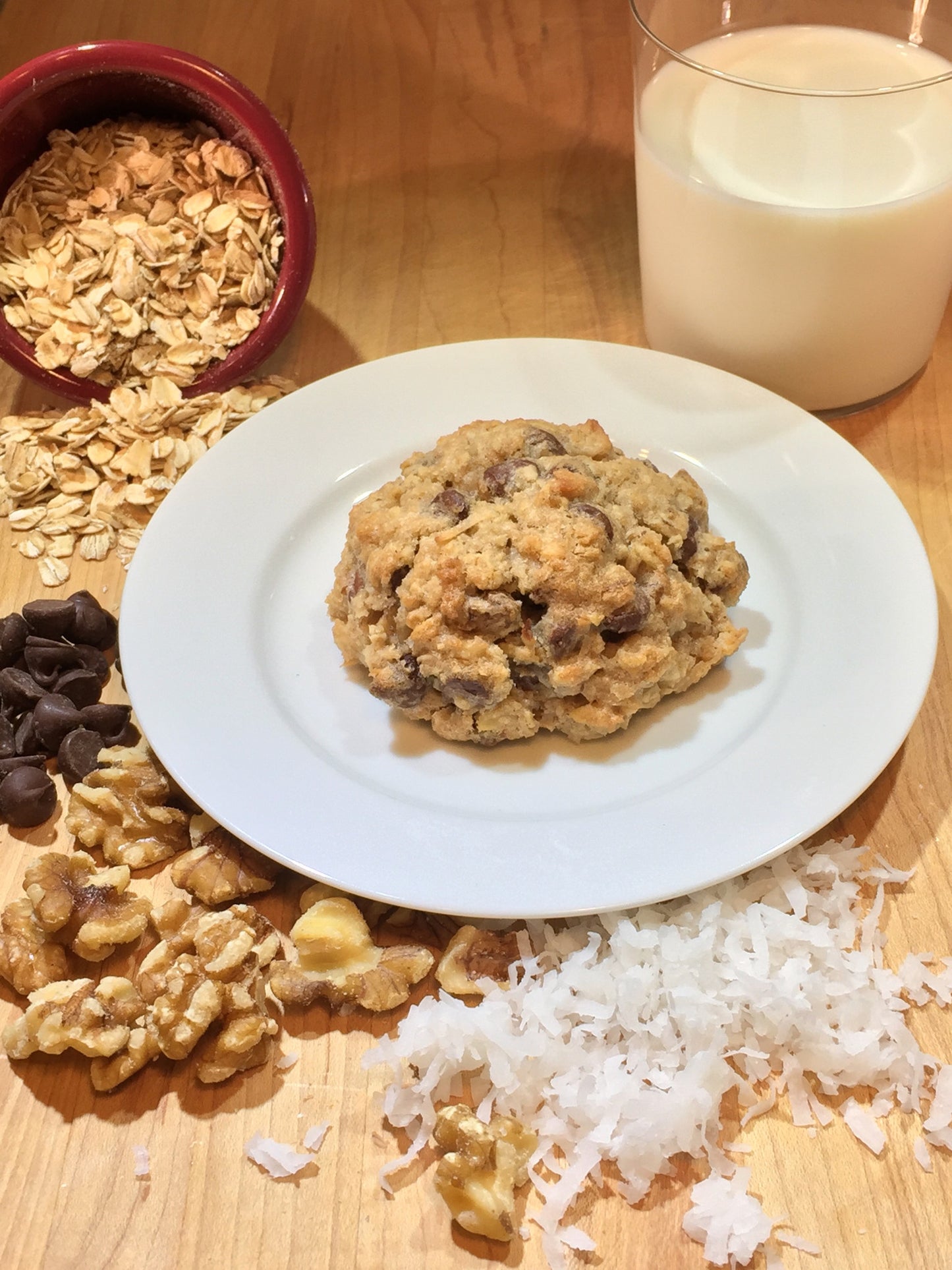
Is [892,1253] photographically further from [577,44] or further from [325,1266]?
[577,44]

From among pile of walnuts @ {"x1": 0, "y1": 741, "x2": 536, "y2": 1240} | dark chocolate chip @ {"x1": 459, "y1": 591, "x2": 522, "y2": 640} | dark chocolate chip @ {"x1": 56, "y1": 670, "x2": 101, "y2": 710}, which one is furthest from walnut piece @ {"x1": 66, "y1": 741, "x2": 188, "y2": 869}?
dark chocolate chip @ {"x1": 459, "y1": 591, "x2": 522, "y2": 640}

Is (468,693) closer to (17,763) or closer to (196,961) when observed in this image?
(196,961)

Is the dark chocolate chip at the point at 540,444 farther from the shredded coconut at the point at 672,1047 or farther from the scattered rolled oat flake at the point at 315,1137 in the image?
the scattered rolled oat flake at the point at 315,1137

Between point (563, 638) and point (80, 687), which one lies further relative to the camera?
point (80, 687)

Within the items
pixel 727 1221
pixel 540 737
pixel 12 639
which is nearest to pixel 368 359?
pixel 12 639

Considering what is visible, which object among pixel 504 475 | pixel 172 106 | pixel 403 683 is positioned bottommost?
pixel 403 683

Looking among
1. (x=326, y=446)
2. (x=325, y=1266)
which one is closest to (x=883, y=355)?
(x=326, y=446)

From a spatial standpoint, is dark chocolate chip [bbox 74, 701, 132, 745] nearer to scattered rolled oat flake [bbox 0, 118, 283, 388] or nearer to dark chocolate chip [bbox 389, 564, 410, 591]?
dark chocolate chip [bbox 389, 564, 410, 591]
